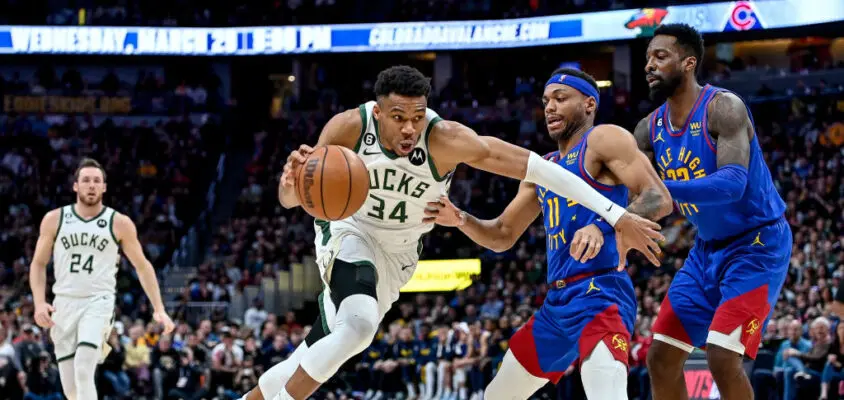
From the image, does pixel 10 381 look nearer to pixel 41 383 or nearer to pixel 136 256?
pixel 41 383

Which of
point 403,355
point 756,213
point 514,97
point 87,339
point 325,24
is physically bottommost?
point 403,355

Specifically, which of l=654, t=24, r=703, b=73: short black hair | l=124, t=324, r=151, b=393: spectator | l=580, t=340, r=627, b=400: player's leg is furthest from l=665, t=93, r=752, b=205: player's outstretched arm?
l=124, t=324, r=151, b=393: spectator

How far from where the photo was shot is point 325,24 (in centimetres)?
2741

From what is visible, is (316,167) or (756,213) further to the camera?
(756,213)

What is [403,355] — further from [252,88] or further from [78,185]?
[252,88]

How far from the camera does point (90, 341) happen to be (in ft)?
29.8

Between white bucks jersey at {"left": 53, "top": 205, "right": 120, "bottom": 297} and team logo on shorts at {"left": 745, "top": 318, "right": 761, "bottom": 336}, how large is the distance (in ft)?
18.6

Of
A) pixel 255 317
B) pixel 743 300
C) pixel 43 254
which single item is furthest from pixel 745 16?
pixel 743 300

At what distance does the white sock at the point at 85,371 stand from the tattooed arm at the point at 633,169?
16.3ft

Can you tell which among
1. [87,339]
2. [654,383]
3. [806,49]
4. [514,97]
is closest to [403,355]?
[87,339]

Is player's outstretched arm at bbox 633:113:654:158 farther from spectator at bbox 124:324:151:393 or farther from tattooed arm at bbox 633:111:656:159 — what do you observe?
spectator at bbox 124:324:151:393

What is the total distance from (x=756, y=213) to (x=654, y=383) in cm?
112

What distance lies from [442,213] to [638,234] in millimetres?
1209

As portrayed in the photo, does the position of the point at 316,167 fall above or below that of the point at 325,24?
below
